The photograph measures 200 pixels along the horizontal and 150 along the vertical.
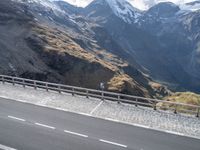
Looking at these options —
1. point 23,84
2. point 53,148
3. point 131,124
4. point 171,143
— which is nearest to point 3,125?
point 53,148

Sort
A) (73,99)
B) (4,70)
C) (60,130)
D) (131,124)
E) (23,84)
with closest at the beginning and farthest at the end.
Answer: (60,130), (131,124), (73,99), (23,84), (4,70)

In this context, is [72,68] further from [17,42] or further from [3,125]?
[3,125]

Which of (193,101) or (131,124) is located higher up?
(131,124)

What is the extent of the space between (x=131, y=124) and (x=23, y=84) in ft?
53.9

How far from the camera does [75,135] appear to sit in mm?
22047

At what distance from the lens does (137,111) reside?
1090 inches

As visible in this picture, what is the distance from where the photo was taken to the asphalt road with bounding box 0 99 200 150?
20.2 meters

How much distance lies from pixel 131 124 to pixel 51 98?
981cm

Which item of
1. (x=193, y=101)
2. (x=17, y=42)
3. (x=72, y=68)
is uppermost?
(x=17, y=42)

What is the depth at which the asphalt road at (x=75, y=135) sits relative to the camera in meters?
20.2

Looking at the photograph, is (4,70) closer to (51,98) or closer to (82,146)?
(51,98)

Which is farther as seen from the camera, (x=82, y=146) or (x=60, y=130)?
(x=60, y=130)

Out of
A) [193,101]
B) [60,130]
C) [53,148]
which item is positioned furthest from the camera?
[193,101]

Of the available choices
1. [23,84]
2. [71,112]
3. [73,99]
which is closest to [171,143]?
[71,112]
